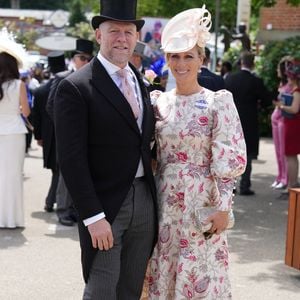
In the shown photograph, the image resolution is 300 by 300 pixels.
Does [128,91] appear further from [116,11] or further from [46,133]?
[46,133]

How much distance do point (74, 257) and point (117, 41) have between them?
3.06 meters

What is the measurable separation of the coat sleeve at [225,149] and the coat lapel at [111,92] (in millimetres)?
435

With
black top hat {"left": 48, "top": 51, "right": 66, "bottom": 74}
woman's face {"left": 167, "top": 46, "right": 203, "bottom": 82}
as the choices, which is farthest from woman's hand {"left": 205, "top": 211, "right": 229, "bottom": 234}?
black top hat {"left": 48, "top": 51, "right": 66, "bottom": 74}

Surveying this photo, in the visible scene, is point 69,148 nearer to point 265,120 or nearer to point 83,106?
point 83,106

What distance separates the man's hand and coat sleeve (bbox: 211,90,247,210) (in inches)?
24.3

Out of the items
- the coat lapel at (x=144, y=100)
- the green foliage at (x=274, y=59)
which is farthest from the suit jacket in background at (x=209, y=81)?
the green foliage at (x=274, y=59)

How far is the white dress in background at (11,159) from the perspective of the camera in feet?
23.1

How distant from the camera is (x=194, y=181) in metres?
3.63

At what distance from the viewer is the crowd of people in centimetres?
332

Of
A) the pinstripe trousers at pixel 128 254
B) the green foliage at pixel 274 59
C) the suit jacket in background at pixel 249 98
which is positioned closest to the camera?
the pinstripe trousers at pixel 128 254

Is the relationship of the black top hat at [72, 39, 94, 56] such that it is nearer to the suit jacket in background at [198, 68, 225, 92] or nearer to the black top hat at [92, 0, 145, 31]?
the suit jacket in background at [198, 68, 225, 92]

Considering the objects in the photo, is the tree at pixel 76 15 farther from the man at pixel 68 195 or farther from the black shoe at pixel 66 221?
the black shoe at pixel 66 221

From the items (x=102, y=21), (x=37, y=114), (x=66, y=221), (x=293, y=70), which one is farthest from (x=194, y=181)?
(x=293, y=70)

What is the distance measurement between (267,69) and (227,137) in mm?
11380
